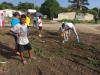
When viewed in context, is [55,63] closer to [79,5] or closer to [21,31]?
[21,31]

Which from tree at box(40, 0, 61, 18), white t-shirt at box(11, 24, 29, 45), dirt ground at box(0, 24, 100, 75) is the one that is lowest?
dirt ground at box(0, 24, 100, 75)

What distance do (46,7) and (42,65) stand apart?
55.3m

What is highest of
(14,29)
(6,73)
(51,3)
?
(51,3)

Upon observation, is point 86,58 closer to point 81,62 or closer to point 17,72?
point 81,62

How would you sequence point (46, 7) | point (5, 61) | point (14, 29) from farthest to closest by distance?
1. point (46, 7)
2. point (5, 61)
3. point (14, 29)

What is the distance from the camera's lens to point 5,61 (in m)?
6.62

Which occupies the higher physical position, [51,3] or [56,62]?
[51,3]

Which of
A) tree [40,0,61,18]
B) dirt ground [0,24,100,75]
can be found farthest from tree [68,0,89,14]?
dirt ground [0,24,100,75]

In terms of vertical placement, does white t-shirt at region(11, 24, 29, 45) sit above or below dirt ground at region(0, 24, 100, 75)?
above

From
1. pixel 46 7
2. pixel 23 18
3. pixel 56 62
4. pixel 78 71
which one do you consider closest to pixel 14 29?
pixel 23 18

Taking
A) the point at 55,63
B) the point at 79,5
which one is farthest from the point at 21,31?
the point at 79,5

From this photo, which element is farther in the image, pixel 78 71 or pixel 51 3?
pixel 51 3

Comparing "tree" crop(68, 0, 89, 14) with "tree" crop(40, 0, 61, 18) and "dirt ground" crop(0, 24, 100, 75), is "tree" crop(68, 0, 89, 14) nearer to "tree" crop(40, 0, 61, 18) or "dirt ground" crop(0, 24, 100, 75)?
"tree" crop(40, 0, 61, 18)

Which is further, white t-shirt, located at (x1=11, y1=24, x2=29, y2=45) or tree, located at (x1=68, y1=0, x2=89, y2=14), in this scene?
tree, located at (x1=68, y1=0, x2=89, y2=14)
